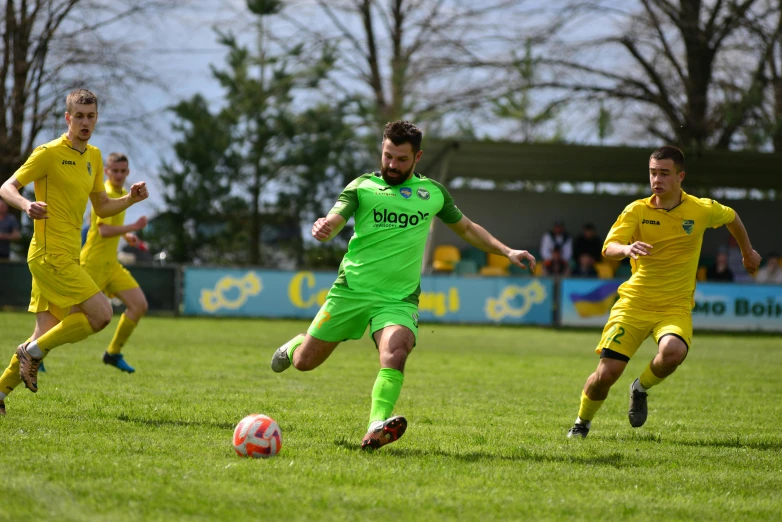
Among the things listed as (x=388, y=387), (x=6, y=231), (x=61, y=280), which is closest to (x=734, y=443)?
(x=388, y=387)

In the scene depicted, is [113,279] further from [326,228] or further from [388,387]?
[388,387]

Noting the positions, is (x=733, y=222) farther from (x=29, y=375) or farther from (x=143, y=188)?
(x=29, y=375)

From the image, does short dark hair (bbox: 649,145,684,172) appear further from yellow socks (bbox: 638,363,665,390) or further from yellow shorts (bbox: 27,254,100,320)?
yellow shorts (bbox: 27,254,100,320)

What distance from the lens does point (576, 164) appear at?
26.5 m

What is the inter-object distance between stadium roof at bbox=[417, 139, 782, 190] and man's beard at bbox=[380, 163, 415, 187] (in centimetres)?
1679

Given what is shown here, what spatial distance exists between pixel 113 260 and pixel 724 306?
1540 cm

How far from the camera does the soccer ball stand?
5.86m

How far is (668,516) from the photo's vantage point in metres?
4.84

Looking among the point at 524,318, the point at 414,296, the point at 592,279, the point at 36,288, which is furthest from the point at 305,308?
the point at 414,296

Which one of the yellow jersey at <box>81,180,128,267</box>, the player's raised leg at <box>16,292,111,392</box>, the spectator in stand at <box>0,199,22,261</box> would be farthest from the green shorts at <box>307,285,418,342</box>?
the spectator in stand at <box>0,199,22,261</box>

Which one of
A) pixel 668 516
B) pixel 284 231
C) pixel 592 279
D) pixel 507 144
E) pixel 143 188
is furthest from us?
pixel 284 231

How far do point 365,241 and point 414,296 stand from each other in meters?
0.51

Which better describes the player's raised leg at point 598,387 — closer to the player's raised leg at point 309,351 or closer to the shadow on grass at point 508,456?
the shadow on grass at point 508,456

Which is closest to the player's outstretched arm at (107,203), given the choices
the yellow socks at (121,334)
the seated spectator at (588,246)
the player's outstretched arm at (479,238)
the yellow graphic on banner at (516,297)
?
the player's outstretched arm at (479,238)
